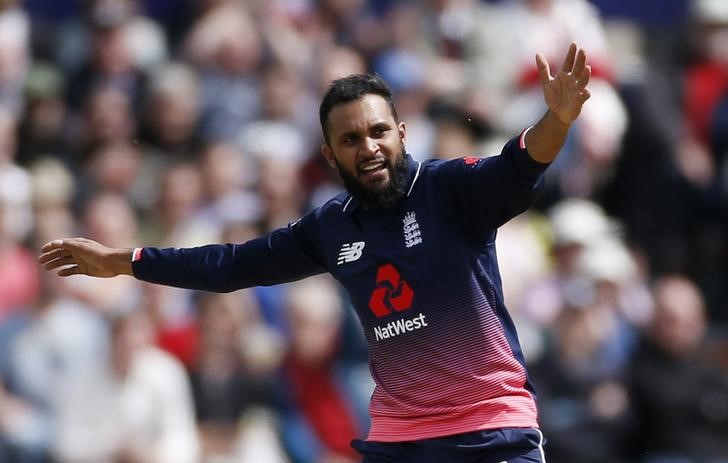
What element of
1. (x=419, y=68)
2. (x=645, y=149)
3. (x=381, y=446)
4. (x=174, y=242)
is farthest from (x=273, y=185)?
(x=381, y=446)

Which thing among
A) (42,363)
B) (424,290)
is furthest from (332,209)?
(42,363)

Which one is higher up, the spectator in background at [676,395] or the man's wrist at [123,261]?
the man's wrist at [123,261]

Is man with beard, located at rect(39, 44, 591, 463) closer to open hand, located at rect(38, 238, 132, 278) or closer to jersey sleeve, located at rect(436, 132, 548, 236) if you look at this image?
jersey sleeve, located at rect(436, 132, 548, 236)

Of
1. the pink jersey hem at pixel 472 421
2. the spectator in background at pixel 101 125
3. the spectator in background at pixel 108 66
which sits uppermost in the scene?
the spectator in background at pixel 108 66

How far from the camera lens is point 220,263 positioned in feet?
22.2

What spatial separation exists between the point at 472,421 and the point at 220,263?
4.47 feet

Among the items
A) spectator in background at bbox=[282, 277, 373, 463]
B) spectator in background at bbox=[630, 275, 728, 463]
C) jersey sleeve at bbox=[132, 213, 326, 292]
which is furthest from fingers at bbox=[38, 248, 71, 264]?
spectator in background at bbox=[630, 275, 728, 463]

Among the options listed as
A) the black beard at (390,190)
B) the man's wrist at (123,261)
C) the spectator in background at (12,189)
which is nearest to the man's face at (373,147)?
the black beard at (390,190)

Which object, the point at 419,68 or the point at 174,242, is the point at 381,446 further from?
the point at 419,68

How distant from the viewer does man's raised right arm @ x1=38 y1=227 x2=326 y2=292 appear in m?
6.75

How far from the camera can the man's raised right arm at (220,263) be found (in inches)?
266

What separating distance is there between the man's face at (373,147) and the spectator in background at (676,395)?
5138 millimetres

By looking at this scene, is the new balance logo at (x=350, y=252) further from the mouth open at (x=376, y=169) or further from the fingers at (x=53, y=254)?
the fingers at (x=53, y=254)

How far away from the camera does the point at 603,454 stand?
425 inches
